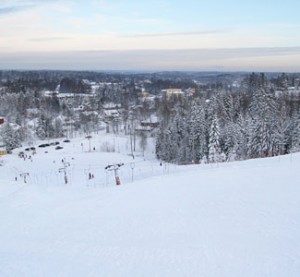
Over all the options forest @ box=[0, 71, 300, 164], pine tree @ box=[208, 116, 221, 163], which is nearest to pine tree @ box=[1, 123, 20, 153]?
forest @ box=[0, 71, 300, 164]

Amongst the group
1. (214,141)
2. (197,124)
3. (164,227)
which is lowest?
(214,141)

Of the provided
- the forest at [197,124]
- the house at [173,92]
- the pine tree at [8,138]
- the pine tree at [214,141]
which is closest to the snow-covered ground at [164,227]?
the forest at [197,124]

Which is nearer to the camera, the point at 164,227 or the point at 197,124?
the point at 164,227

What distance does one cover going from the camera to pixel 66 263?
7719 mm

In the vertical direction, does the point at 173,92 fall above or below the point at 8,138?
above

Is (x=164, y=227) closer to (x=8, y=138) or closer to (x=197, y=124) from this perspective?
(x=197, y=124)

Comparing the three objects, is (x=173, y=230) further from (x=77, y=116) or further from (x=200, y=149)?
(x=77, y=116)

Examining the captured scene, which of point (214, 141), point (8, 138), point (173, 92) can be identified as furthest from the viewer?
point (173, 92)

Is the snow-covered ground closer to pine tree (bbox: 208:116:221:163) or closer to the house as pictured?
pine tree (bbox: 208:116:221:163)

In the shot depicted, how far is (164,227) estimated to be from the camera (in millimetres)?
9602

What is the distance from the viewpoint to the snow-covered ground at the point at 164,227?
740cm

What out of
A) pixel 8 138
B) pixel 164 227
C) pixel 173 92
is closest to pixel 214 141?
pixel 8 138

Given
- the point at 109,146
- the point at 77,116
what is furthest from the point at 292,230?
the point at 77,116

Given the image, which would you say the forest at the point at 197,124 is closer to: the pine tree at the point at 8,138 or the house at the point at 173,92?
the pine tree at the point at 8,138
